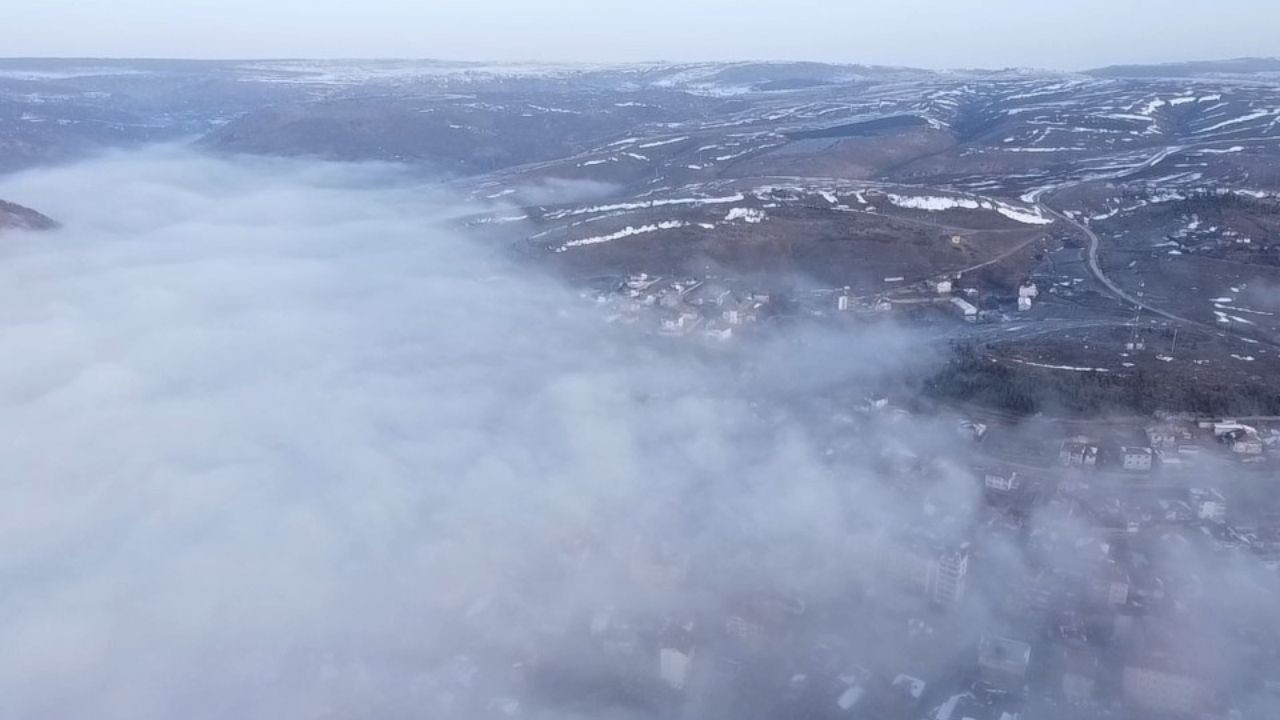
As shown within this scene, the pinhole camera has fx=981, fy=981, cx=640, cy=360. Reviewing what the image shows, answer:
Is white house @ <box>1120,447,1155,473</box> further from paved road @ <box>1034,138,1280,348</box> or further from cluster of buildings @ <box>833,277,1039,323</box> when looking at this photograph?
cluster of buildings @ <box>833,277,1039,323</box>

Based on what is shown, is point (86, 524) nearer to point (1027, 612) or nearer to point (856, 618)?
point (856, 618)

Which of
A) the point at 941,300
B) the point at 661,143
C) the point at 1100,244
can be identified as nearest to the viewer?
the point at 941,300

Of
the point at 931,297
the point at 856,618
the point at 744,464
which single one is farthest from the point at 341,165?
the point at 856,618

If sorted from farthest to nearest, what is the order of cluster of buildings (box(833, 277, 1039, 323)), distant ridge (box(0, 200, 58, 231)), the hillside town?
1. distant ridge (box(0, 200, 58, 231))
2. cluster of buildings (box(833, 277, 1039, 323))
3. the hillside town

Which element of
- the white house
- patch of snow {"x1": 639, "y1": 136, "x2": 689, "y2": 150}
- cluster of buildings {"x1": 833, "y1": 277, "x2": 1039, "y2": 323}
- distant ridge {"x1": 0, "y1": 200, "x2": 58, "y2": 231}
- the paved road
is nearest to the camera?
the white house

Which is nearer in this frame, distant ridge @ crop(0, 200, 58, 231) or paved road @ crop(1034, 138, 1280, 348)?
paved road @ crop(1034, 138, 1280, 348)

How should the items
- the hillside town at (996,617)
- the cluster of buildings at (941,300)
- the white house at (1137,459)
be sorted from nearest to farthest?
the hillside town at (996,617) < the white house at (1137,459) < the cluster of buildings at (941,300)

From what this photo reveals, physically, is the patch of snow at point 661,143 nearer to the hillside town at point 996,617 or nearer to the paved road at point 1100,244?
the paved road at point 1100,244

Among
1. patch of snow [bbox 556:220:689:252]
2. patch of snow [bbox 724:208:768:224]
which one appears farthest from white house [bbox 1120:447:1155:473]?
patch of snow [bbox 556:220:689:252]

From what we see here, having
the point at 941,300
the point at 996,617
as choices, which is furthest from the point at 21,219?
the point at 996,617

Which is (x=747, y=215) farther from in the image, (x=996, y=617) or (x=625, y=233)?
(x=996, y=617)

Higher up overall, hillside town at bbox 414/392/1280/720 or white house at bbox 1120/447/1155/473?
white house at bbox 1120/447/1155/473

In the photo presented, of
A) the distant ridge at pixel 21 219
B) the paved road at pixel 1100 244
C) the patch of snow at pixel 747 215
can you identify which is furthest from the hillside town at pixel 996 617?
the distant ridge at pixel 21 219
